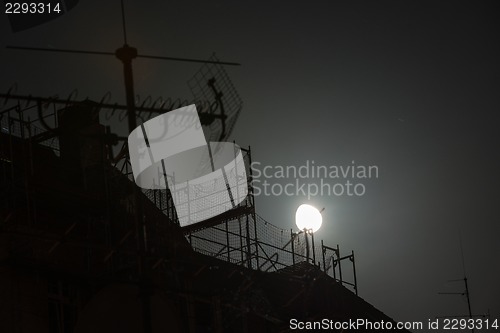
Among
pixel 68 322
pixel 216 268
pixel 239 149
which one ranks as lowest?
pixel 68 322

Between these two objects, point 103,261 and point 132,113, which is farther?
point 103,261

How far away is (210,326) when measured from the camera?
27375mm

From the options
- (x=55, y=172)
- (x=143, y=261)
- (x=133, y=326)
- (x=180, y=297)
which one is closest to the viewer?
(x=143, y=261)

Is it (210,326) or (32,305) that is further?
(210,326)

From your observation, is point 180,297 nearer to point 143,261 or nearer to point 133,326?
point 133,326

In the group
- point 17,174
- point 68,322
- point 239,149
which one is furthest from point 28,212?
point 239,149

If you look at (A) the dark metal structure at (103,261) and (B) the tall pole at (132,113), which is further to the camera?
(A) the dark metal structure at (103,261)

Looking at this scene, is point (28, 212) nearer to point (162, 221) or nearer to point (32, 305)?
point (32, 305)

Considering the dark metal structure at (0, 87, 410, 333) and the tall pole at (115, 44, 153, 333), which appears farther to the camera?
the dark metal structure at (0, 87, 410, 333)

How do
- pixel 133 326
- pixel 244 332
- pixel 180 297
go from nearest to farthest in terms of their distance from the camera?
pixel 133 326 → pixel 180 297 → pixel 244 332

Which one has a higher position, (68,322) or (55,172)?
(55,172)

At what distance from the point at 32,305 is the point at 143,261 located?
924 cm

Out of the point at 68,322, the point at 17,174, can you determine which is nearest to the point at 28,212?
the point at 17,174

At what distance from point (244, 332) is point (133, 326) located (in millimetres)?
8300
